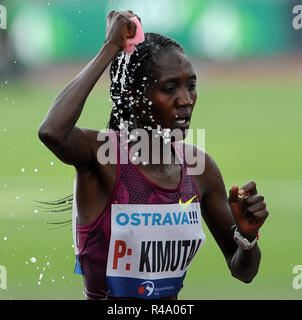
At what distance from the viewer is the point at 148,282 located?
2.79 metres

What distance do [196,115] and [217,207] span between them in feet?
49.5

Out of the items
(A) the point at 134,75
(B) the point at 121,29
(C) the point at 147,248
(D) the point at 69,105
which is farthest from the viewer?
(A) the point at 134,75

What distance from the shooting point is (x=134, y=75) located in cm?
290

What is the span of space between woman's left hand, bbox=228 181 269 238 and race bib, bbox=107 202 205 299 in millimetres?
235

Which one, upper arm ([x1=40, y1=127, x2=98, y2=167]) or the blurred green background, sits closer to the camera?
upper arm ([x1=40, y1=127, x2=98, y2=167])

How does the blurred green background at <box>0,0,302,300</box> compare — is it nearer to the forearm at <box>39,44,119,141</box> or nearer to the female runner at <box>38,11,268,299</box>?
the female runner at <box>38,11,268,299</box>

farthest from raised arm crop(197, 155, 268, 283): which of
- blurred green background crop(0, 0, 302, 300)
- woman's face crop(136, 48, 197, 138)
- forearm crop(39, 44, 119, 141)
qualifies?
blurred green background crop(0, 0, 302, 300)

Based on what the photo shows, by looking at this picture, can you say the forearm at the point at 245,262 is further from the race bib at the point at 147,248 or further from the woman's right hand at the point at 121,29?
the woman's right hand at the point at 121,29

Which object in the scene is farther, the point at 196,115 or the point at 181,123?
the point at 196,115

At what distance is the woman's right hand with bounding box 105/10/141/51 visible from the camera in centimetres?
266

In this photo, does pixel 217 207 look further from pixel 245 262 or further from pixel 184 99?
pixel 184 99

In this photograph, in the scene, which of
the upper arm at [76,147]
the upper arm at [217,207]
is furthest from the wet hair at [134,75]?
the upper arm at [217,207]

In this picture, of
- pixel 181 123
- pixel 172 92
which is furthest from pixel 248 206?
pixel 172 92

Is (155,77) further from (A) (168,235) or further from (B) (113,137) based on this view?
(A) (168,235)
